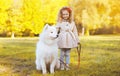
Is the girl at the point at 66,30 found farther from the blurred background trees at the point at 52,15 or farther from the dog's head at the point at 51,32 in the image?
the blurred background trees at the point at 52,15

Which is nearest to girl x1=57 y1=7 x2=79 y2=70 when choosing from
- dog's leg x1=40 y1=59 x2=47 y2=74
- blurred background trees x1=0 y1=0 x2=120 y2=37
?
dog's leg x1=40 y1=59 x2=47 y2=74

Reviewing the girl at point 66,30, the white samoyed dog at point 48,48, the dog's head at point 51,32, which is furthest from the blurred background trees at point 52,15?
the dog's head at point 51,32

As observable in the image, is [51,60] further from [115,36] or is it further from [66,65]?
[115,36]

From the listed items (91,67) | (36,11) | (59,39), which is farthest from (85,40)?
(59,39)

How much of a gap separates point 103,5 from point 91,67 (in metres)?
5.16

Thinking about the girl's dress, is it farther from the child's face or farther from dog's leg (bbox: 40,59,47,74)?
dog's leg (bbox: 40,59,47,74)

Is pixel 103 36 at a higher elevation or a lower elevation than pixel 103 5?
lower

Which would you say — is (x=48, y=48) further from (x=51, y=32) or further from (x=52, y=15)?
(x=52, y=15)

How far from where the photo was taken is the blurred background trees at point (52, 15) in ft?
30.7

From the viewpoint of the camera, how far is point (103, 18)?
981cm

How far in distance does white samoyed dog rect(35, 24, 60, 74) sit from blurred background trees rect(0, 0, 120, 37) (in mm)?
5006

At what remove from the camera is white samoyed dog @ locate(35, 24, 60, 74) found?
3914 millimetres

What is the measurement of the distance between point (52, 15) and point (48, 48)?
613 cm

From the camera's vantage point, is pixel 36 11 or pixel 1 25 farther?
pixel 36 11
